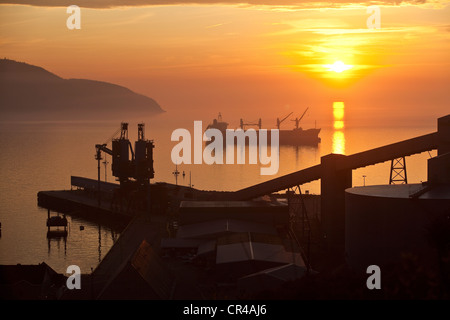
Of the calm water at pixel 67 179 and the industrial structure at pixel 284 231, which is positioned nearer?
the industrial structure at pixel 284 231

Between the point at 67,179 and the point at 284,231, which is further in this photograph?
the point at 67,179

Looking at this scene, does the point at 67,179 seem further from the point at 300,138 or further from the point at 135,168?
the point at 300,138

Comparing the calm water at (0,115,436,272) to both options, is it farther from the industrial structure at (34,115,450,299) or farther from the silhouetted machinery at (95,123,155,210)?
the industrial structure at (34,115,450,299)

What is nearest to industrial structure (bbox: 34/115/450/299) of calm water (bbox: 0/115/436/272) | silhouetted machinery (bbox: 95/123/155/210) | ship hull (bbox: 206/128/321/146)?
calm water (bbox: 0/115/436/272)

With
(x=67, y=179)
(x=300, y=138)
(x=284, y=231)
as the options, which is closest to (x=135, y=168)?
(x=284, y=231)

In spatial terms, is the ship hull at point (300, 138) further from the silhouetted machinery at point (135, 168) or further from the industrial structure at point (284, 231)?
the industrial structure at point (284, 231)

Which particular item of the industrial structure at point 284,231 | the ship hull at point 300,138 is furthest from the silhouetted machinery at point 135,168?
the ship hull at point 300,138

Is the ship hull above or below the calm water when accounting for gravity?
above

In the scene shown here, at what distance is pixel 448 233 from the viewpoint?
17156 mm

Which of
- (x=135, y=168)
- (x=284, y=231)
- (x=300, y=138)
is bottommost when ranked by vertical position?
(x=284, y=231)

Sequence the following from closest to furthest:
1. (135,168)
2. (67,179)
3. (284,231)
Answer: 1. (284,231)
2. (135,168)
3. (67,179)

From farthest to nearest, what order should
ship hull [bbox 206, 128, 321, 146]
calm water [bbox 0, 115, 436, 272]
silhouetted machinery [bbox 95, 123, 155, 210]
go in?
ship hull [bbox 206, 128, 321, 146] < silhouetted machinery [bbox 95, 123, 155, 210] < calm water [bbox 0, 115, 436, 272]

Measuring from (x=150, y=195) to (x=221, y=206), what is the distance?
1108 centimetres
